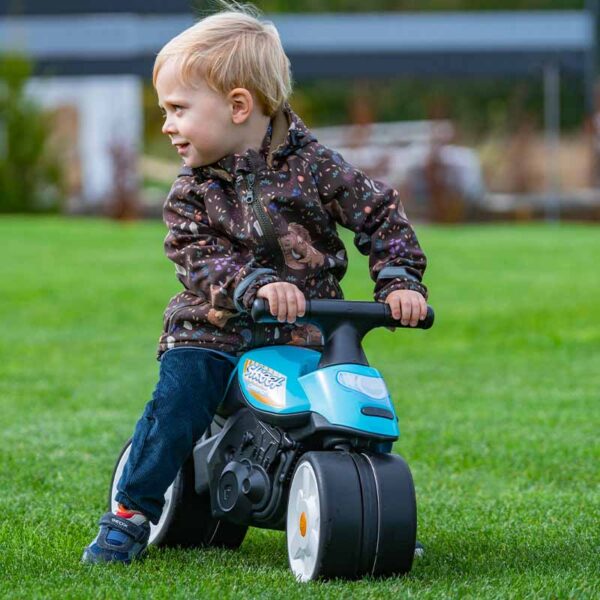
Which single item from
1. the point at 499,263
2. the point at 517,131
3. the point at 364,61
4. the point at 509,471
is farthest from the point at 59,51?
the point at 509,471

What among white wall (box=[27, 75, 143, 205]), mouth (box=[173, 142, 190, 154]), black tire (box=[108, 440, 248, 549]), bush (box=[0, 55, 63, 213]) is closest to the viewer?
mouth (box=[173, 142, 190, 154])

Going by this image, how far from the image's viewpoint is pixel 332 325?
326cm

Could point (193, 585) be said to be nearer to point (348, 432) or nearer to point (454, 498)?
point (348, 432)

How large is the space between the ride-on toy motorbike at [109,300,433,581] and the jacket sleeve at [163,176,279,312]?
0.14 metres

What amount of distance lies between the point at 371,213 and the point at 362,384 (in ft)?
1.54

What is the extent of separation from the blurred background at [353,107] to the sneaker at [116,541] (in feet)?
61.9

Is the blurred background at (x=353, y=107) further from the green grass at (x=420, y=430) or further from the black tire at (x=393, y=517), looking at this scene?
the black tire at (x=393, y=517)

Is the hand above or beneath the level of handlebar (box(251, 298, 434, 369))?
above

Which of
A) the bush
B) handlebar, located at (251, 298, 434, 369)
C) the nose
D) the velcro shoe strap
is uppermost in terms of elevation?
the nose

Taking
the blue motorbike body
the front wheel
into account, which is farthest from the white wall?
the front wheel

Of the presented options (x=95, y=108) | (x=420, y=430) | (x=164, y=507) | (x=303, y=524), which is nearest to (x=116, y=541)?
(x=164, y=507)

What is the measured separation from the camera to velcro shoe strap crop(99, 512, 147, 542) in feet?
11.3

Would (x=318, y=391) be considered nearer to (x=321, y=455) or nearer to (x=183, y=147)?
(x=321, y=455)

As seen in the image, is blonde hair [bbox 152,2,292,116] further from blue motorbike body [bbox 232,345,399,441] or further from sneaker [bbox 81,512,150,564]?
sneaker [bbox 81,512,150,564]
